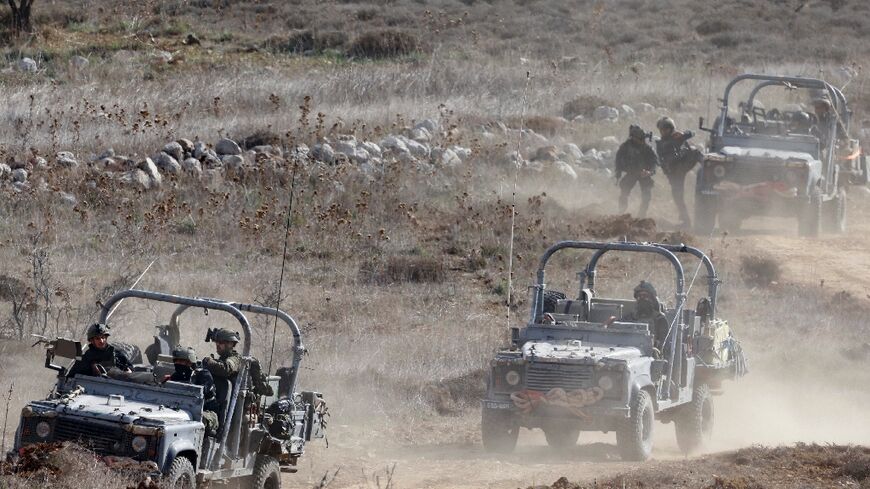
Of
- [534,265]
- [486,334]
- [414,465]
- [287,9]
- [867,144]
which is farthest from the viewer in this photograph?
[287,9]

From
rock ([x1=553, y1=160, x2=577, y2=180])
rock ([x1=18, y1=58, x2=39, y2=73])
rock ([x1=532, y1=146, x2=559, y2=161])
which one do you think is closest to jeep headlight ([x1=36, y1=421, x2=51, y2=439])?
rock ([x1=553, y1=160, x2=577, y2=180])

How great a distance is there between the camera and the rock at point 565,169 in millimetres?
27000

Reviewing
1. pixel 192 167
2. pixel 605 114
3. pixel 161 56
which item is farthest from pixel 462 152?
pixel 161 56

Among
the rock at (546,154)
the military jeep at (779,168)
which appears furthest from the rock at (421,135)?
the military jeep at (779,168)

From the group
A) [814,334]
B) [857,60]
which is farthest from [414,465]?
[857,60]

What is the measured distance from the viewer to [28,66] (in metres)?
30.7

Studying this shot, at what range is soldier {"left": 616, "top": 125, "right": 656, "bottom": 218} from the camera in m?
23.4

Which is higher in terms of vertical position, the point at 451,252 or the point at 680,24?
the point at 680,24

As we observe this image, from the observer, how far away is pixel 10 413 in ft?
44.5

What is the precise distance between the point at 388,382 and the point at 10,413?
13.5 feet

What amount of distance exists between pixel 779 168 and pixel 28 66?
16809 mm

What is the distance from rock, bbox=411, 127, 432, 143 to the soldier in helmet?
16702 mm

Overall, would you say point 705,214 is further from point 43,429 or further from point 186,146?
point 43,429

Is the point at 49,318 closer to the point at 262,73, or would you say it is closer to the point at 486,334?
the point at 486,334
